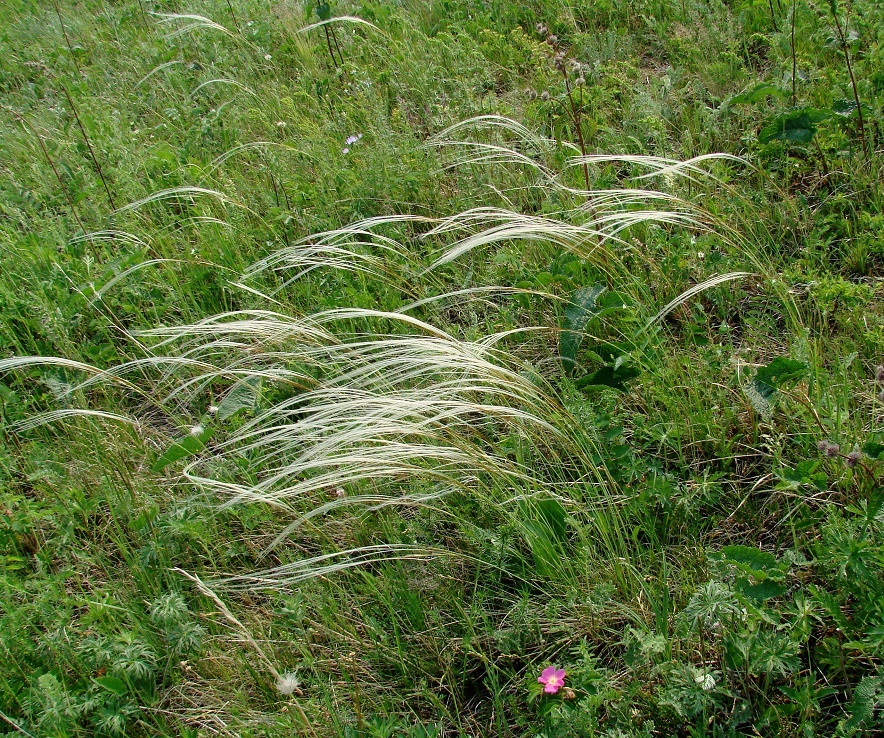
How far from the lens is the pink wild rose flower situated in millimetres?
1597

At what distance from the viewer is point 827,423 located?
1.89m

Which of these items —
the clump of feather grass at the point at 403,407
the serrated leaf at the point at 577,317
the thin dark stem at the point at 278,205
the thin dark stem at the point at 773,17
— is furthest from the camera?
the thin dark stem at the point at 773,17

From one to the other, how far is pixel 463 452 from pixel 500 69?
2800 mm

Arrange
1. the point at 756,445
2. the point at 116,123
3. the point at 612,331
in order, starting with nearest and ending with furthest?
the point at 756,445 → the point at 612,331 → the point at 116,123

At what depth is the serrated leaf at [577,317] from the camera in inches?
90.3

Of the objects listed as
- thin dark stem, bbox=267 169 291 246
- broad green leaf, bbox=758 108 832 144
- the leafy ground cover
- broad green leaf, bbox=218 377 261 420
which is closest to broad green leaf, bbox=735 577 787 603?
the leafy ground cover

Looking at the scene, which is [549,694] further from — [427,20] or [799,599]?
[427,20]

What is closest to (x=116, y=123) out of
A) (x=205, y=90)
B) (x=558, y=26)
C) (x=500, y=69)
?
(x=205, y=90)

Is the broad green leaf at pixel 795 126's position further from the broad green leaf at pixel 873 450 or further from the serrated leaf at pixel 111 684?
the serrated leaf at pixel 111 684

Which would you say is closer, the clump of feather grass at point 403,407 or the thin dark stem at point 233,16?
the clump of feather grass at point 403,407

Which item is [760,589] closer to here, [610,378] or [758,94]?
[610,378]

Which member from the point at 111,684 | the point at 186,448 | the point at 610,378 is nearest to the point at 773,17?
the point at 610,378

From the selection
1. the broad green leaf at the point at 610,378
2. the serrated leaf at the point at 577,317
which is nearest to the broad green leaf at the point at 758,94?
the serrated leaf at the point at 577,317

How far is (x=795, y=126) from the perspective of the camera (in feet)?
8.94
